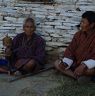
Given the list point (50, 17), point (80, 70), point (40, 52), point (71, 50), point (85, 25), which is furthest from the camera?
point (50, 17)

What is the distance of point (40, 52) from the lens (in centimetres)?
800

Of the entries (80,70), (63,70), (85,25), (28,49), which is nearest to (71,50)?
(63,70)

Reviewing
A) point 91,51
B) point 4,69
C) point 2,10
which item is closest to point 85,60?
point 91,51

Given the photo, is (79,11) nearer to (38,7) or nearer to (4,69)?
(38,7)

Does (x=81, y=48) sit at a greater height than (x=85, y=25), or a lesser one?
lesser

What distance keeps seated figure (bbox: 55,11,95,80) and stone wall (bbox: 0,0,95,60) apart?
1.81ft

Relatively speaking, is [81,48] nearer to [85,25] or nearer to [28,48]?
[85,25]

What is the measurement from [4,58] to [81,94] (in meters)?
2.33

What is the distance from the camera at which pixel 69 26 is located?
8391 millimetres

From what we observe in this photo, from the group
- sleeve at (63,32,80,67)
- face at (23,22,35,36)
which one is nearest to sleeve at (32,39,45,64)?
face at (23,22,35,36)

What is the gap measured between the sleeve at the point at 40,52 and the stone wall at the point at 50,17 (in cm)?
40

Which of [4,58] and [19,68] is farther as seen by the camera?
[4,58]

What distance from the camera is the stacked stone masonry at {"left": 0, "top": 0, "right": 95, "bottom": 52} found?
8305 millimetres

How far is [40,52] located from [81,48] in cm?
83
